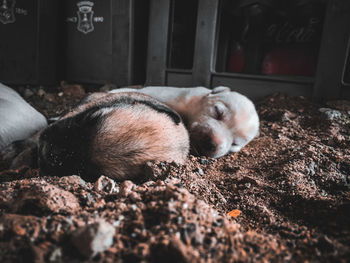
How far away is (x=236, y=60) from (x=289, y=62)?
4.40 ft

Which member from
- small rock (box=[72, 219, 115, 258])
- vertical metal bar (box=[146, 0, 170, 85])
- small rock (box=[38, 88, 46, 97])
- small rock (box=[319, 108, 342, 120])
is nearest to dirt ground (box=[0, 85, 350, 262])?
small rock (box=[72, 219, 115, 258])

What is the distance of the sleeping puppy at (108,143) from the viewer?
5.04ft

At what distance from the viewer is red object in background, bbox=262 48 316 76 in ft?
20.8

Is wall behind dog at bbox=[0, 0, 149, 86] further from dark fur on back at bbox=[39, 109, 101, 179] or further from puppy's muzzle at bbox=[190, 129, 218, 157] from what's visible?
dark fur on back at bbox=[39, 109, 101, 179]

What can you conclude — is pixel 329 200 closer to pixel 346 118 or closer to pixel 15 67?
pixel 346 118

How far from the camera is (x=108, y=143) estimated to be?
152 centimetres

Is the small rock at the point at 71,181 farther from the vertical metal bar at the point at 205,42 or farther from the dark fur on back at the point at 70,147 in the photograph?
the vertical metal bar at the point at 205,42

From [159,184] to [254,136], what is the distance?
179cm

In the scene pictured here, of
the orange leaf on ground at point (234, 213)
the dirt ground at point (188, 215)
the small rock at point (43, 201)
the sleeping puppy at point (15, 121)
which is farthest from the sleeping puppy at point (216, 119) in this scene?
the sleeping puppy at point (15, 121)

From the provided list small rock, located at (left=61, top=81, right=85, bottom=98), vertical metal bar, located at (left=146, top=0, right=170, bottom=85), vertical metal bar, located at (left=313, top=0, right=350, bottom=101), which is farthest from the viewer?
small rock, located at (left=61, top=81, right=85, bottom=98)

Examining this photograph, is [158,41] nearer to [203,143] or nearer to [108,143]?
[203,143]

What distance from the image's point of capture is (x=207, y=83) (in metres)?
4.89

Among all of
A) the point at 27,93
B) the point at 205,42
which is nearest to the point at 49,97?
the point at 27,93

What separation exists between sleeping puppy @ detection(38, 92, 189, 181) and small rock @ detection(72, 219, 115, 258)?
0.67 metres
